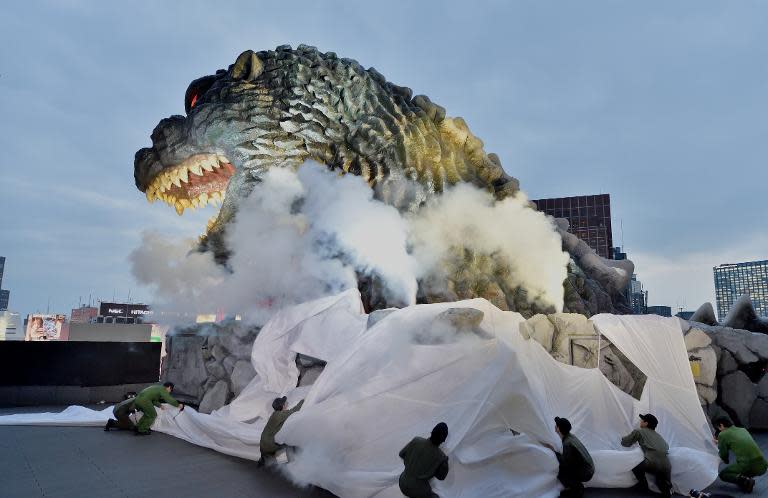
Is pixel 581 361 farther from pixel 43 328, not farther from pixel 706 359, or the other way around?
pixel 43 328

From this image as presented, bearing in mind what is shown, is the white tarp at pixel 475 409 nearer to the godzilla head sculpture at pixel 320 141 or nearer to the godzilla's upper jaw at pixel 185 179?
the godzilla head sculpture at pixel 320 141

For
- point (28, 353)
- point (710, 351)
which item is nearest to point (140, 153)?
point (28, 353)

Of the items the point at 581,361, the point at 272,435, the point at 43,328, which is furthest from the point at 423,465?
the point at 43,328

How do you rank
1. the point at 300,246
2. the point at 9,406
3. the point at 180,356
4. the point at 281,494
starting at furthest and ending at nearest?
the point at 9,406 → the point at 180,356 → the point at 300,246 → the point at 281,494

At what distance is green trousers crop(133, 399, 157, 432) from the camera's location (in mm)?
6020

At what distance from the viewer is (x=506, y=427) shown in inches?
149

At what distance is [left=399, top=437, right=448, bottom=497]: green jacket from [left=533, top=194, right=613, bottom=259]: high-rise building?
17796mm

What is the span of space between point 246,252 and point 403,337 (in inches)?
129

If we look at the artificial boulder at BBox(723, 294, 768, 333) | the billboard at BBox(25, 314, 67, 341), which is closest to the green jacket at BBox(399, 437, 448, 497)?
the artificial boulder at BBox(723, 294, 768, 333)

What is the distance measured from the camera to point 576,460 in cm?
369

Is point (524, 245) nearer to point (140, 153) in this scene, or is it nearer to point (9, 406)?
point (140, 153)

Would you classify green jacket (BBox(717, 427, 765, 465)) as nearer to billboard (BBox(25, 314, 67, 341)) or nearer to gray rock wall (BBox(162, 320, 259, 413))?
gray rock wall (BBox(162, 320, 259, 413))

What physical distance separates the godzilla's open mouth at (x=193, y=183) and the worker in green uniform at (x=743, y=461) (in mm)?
6440

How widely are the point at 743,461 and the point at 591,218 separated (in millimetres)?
17565
